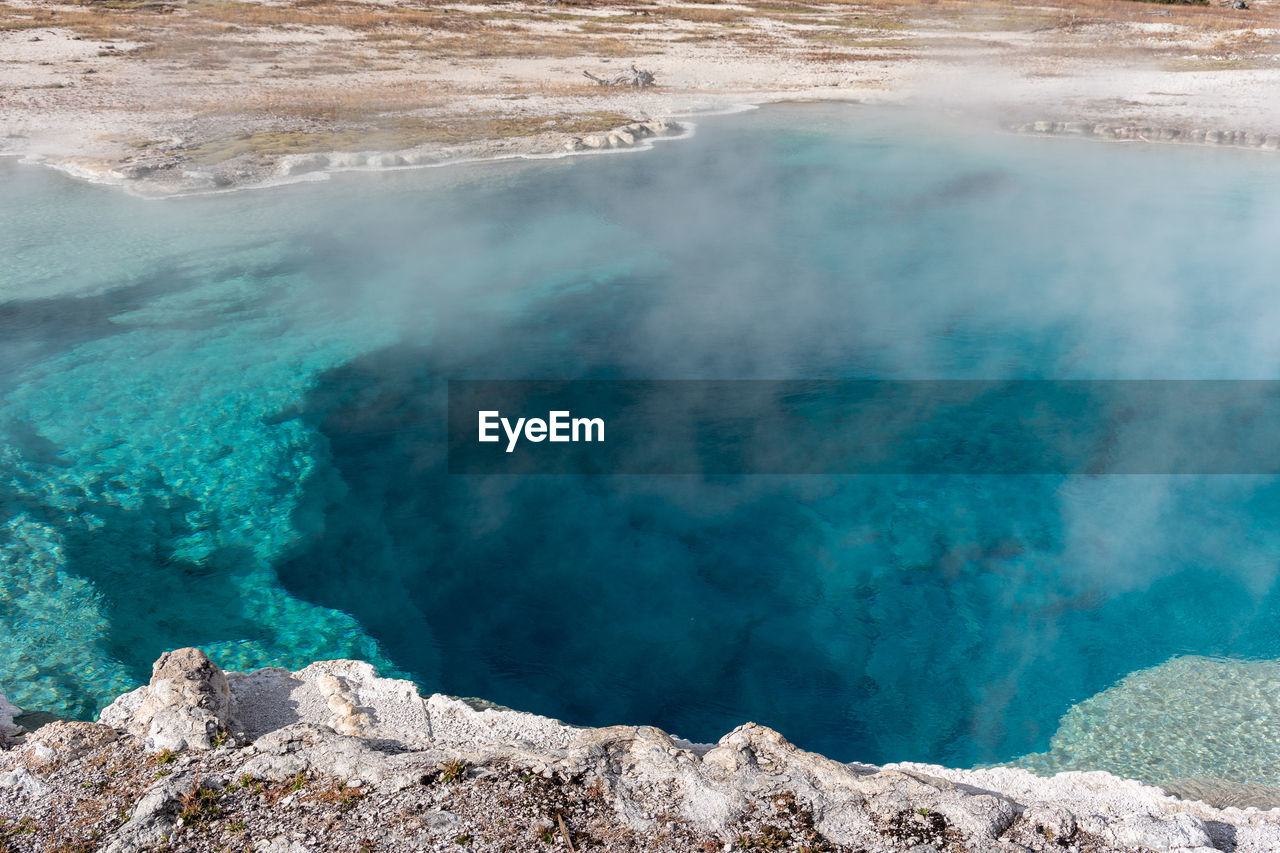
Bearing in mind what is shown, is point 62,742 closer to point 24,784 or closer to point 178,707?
point 24,784

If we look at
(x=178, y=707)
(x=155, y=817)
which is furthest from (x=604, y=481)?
(x=155, y=817)

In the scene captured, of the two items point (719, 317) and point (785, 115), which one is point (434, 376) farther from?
point (785, 115)

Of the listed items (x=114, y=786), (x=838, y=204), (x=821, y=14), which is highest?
(x=821, y=14)

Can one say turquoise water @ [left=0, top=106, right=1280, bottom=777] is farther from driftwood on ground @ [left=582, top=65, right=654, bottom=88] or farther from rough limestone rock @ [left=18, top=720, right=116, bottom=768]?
driftwood on ground @ [left=582, top=65, right=654, bottom=88]

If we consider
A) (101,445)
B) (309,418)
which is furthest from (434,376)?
(101,445)

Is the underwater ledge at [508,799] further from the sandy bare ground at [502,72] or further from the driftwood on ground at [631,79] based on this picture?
the driftwood on ground at [631,79]

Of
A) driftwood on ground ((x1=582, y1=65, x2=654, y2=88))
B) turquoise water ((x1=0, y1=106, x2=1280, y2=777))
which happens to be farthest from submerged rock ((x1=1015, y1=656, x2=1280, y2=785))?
driftwood on ground ((x1=582, y1=65, x2=654, y2=88))
